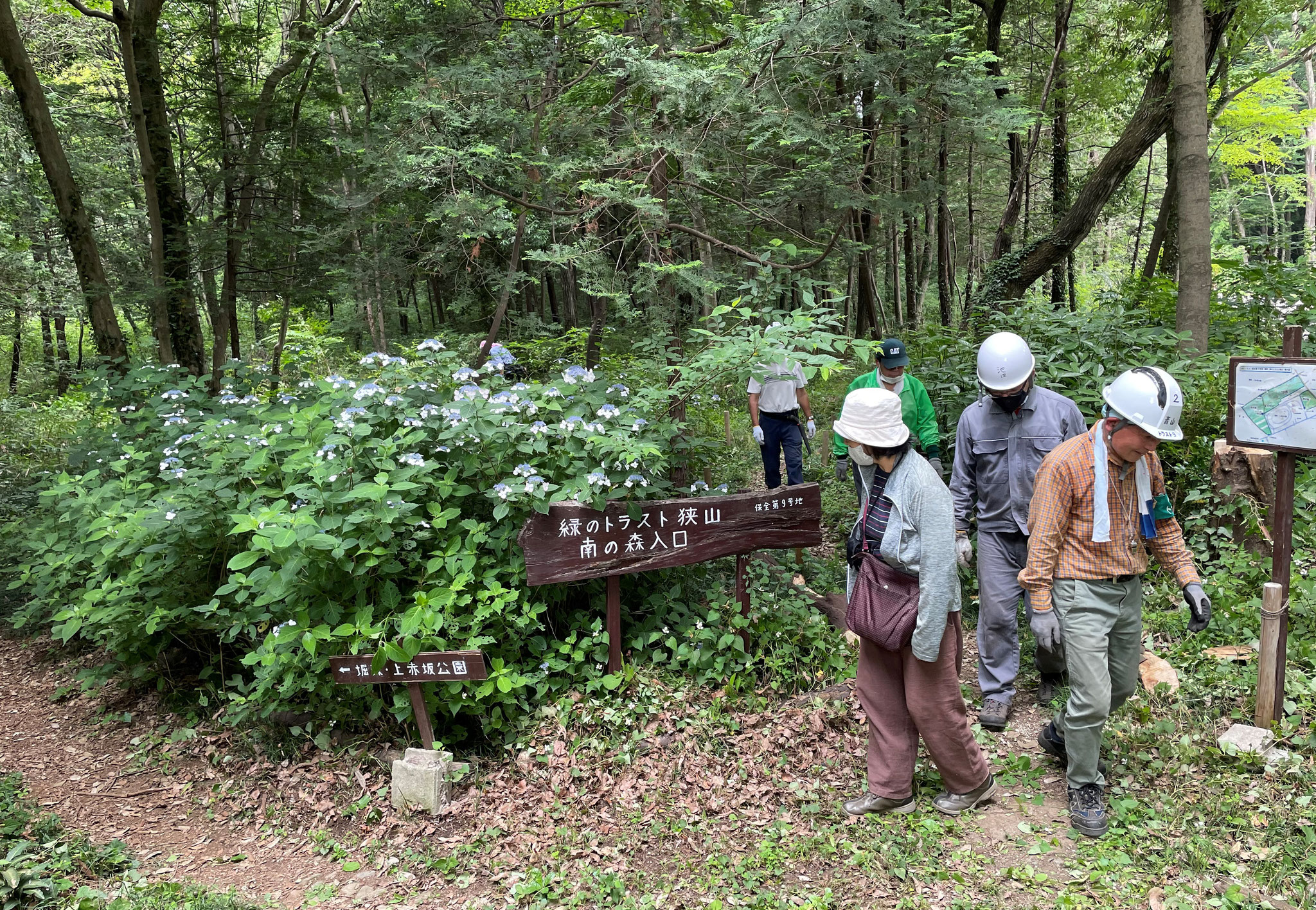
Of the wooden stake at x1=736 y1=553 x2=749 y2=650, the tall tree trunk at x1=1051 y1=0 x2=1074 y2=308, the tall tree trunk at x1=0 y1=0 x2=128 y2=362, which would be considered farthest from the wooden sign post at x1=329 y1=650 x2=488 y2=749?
the tall tree trunk at x1=1051 y1=0 x2=1074 y2=308

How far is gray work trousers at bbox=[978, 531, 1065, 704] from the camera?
427cm

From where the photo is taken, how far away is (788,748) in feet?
13.9

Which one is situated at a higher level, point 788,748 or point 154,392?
point 154,392

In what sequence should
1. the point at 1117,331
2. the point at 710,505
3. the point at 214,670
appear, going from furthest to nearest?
the point at 1117,331 < the point at 214,670 < the point at 710,505

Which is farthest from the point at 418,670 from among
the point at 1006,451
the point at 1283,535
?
the point at 1283,535

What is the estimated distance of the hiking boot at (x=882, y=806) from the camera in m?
3.63

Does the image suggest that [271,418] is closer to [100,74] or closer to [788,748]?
[788,748]

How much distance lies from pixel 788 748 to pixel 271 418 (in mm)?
4021

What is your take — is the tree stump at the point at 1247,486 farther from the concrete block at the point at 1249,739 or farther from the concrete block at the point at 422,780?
the concrete block at the point at 422,780

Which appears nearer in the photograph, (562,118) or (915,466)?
(915,466)

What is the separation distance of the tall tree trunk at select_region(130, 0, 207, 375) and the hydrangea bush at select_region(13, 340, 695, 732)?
17.2 ft

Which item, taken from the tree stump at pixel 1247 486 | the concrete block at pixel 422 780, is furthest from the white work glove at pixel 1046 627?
the concrete block at pixel 422 780

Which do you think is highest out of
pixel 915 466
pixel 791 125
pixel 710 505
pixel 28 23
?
pixel 28 23

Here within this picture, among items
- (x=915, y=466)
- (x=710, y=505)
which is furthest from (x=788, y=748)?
(x=915, y=466)
